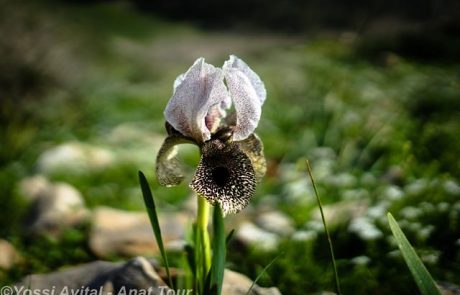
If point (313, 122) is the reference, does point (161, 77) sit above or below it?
above

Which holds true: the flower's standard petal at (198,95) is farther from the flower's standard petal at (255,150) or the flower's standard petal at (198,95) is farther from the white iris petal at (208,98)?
the flower's standard petal at (255,150)

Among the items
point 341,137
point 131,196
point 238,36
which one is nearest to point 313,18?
point 238,36

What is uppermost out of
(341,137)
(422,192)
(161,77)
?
(161,77)

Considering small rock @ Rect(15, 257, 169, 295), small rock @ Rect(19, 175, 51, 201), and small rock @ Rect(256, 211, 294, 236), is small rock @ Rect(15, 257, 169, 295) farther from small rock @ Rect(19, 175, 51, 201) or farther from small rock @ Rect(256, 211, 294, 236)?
small rock @ Rect(19, 175, 51, 201)

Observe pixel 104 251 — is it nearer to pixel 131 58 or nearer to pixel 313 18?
pixel 131 58

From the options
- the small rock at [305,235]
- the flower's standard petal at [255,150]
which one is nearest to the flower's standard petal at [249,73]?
the flower's standard petal at [255,150]
